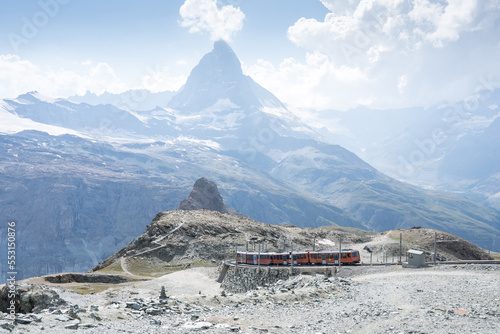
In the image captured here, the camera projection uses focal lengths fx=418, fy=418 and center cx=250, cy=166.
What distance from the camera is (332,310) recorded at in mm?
35000

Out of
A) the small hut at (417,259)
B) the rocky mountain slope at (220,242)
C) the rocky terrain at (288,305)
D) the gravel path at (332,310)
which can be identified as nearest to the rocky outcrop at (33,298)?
the rocky terrain at (288,305)

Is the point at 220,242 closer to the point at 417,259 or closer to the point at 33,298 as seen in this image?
the point at 417,259

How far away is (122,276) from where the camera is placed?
95938 mm

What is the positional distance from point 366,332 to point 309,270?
34358 mm

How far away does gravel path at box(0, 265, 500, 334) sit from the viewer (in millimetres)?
28609

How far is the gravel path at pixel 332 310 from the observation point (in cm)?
2861

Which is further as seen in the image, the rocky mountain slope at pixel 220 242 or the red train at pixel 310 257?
the rocky mountain slope at pixel 220 242

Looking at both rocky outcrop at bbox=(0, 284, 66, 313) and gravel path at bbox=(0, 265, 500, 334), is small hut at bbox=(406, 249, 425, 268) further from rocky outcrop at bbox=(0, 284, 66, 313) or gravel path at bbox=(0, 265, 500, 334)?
rocky outcrop at bbox=(0, 284, 66, 313)

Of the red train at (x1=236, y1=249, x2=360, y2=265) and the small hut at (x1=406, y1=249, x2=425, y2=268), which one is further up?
the small hut at (x1=406, y1=249, x2=425, y2=268)

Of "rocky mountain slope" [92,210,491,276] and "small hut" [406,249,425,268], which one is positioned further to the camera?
"rocky mountain slope" [92,210,491,276]

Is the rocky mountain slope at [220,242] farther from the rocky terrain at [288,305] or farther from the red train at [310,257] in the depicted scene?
the rocky terrain at [288,305]

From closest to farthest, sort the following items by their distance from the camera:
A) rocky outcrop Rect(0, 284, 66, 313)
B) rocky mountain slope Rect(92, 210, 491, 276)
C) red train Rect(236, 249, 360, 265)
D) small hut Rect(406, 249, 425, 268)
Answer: rocky outcrop Rect(0, 284, 66, 313)
small hut Rect(406, 249, 425, 268)
red train Rect(236, 249, 360, 265)
rocky mountain slope Rect(92, 210, 491, 276)

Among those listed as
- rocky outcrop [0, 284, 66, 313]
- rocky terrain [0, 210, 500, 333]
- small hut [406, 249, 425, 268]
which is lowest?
rocky outcrop [0, 284, 66, 313]

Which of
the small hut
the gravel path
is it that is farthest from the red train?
the gravel path
